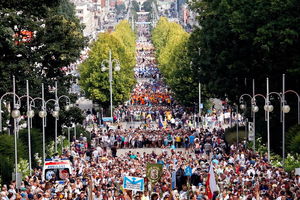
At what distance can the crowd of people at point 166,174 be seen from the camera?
40344mm

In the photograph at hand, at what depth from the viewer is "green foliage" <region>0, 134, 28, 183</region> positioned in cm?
5159

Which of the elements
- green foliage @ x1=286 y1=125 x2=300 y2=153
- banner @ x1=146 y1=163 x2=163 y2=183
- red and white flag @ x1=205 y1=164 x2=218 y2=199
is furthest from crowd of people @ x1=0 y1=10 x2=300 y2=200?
green foliage @ x1=286 y1=125 x2=300 y2=153

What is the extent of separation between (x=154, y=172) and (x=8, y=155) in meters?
11.5

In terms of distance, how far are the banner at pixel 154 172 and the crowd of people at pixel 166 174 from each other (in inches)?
11.4

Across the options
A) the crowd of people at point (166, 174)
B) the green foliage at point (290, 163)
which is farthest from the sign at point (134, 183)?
the green foliage at point (290, 163)

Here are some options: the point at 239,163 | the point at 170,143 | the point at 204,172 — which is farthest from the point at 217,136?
the point at 204,172

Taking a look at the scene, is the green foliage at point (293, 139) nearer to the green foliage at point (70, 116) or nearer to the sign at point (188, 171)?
the sign at point (188, 171)

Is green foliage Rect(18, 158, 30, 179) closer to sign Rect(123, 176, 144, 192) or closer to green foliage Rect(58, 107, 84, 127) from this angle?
sign Rect(123, 176, 144, 192)

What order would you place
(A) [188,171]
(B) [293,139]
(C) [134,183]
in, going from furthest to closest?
(B) [293,139] → (A) [188,171] → (C) [134,183]

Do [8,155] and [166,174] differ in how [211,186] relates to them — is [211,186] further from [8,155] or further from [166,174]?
[8,155]

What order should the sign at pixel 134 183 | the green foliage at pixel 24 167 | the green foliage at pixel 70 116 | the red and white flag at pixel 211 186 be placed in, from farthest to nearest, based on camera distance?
the green foliage at pixel 70 116, the green foliage at pixel 24 167, the sign at pixel 134 183, the red and white flag at pixel 211 186

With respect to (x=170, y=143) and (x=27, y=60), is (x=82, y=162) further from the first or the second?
(x=170, y=143)

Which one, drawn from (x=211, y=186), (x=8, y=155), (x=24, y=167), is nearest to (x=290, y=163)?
(x=24, y=167)

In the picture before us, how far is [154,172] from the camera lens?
4469 cm
